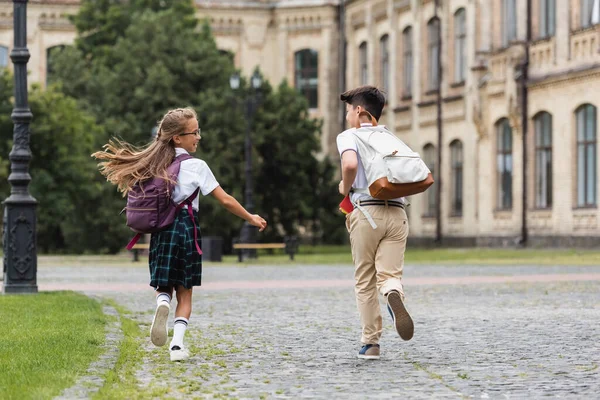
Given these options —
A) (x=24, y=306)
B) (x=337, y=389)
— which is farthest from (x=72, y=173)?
(x=337, y=389)

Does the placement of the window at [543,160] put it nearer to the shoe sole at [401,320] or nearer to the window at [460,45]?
the window at [460,45]

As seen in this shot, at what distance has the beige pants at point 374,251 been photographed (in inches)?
385

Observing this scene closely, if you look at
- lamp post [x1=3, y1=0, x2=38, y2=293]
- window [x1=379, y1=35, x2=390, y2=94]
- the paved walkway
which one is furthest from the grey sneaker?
window [x1=379, y1=35, x2=390, y2=94]

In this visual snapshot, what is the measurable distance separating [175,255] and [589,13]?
30542 millimetres

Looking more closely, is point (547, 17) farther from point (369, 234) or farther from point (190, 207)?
point (190, 207)

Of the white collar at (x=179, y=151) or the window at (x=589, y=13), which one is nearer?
the white collar at (x=179, y=151)

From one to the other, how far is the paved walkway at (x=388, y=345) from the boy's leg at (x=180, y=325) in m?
0.09

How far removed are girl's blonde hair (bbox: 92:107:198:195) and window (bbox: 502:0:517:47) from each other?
34176 millimetres

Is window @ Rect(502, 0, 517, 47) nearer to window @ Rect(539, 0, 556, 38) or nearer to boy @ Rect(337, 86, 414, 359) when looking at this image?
window @ Rect(539, 0, 556, 38)

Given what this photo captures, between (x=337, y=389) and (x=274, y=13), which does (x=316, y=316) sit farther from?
(x=274, y=13)

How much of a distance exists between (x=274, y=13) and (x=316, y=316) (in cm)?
4769

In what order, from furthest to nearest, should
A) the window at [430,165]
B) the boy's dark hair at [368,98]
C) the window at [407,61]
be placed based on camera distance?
the window at [407,61] → the window at [430,165] → the boy's dark hair at [368,98]

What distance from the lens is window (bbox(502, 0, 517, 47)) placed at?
1718 inches

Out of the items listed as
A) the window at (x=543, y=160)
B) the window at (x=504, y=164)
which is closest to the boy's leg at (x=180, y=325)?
the window at (x=543, y=160)
